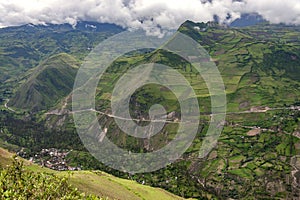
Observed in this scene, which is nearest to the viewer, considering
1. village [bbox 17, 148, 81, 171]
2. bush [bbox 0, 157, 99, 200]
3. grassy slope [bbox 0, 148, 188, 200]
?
bush [bbox 0, 157, 99, 200]

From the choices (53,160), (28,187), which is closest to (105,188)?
(28,187)

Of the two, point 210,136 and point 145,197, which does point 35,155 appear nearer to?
point 210,136

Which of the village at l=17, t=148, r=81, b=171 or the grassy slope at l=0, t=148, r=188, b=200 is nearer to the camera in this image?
the grassy slope at l=0, t=148, r=188, b=200

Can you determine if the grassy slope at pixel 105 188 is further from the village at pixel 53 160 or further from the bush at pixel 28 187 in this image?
the village at pixel 53 160

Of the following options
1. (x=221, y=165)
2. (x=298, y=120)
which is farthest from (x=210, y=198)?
(x=298, y=120)

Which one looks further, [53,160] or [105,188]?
[53,160]

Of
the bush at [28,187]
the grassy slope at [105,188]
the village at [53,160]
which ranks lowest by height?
the village at [53,160]

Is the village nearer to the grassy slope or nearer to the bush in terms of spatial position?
the grassy slope

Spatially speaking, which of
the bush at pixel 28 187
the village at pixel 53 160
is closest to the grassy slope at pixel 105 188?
the bush at pixel 28 187

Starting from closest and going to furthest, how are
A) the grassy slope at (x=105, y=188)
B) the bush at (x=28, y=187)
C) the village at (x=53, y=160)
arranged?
the bush at (x=28, y=187) < the grassy slope at (x=105, y=188) < the village at (x=53, y=160)

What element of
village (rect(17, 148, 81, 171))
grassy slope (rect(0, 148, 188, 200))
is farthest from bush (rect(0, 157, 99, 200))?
village (rect(17, 148, 81, 171))

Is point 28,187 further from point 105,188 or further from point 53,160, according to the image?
point 53,160
